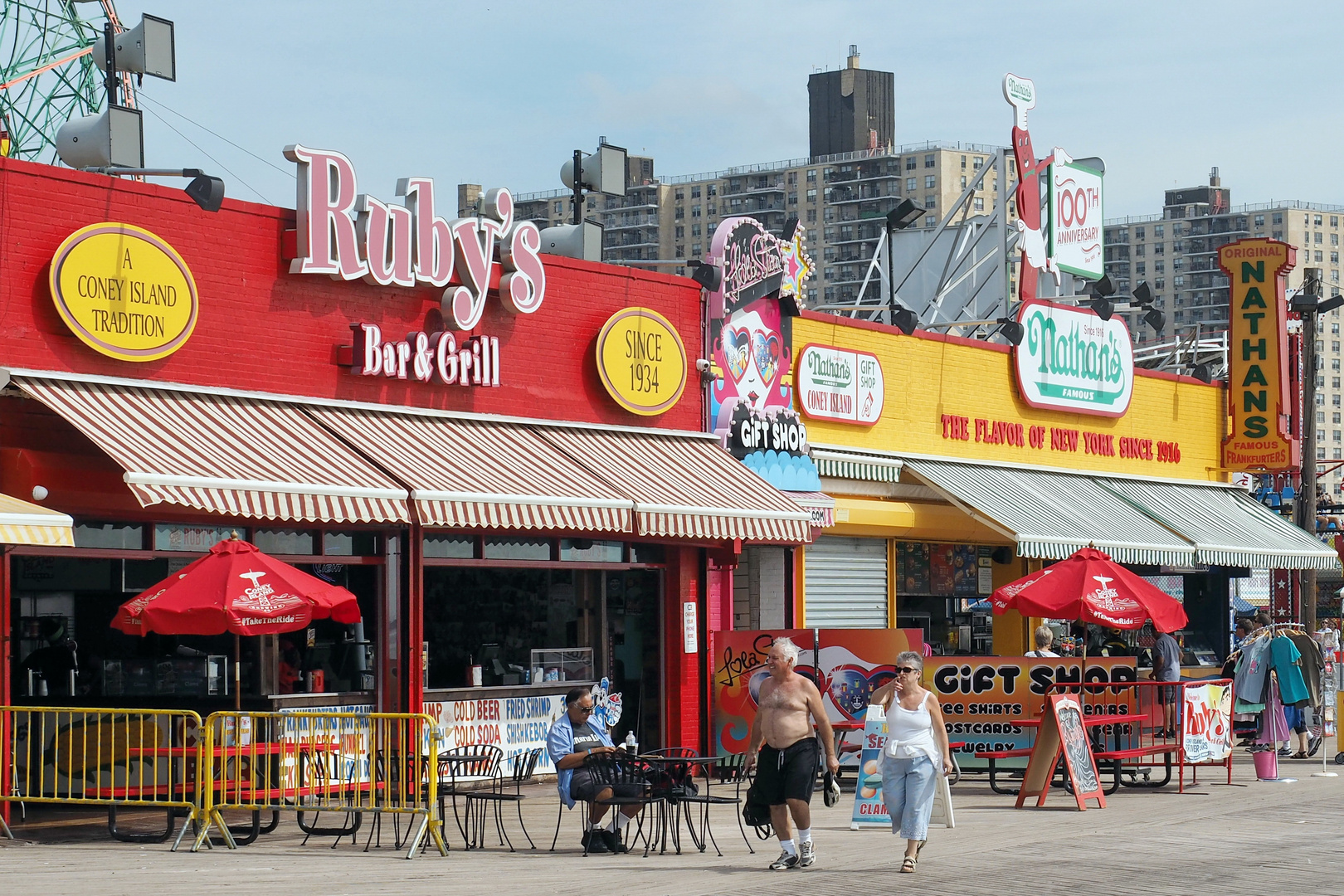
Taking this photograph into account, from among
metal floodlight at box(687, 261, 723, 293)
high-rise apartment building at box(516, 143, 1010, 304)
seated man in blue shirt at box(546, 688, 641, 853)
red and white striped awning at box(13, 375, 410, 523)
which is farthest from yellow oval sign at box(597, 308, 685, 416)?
high-rise apartment building at box(516, 143, 1010, 304)

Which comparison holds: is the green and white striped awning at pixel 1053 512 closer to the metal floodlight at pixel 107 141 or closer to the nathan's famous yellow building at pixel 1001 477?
the nathan's famous yellow building at pixel 1001 477

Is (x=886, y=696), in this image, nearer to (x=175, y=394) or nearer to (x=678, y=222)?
(x=175, y=394)

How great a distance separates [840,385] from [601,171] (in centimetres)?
395

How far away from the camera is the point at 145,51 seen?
17219 millimetres

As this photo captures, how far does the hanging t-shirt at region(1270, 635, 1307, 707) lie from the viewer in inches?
783

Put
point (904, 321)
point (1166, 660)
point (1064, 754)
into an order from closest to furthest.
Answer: point (1064, 754)
point (1166, 660)
point (904, 321)

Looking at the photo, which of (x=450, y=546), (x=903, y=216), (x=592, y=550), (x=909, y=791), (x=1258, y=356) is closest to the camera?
(x=909, y=791)

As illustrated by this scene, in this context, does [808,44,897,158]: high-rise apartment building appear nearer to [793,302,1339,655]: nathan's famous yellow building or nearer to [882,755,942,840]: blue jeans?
[793,302,1339,655]: nathan's famous yellow building

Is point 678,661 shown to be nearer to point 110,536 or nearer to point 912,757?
point 110,536

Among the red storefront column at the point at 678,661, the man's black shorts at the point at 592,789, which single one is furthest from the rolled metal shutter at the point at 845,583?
the man's black shorts at the point at 592,789

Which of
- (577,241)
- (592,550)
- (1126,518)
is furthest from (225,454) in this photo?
(1126,518)

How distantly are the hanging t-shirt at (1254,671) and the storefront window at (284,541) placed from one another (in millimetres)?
10154

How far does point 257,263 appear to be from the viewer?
54.6ft

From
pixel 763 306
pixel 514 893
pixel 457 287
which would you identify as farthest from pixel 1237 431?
pixel 514 893
